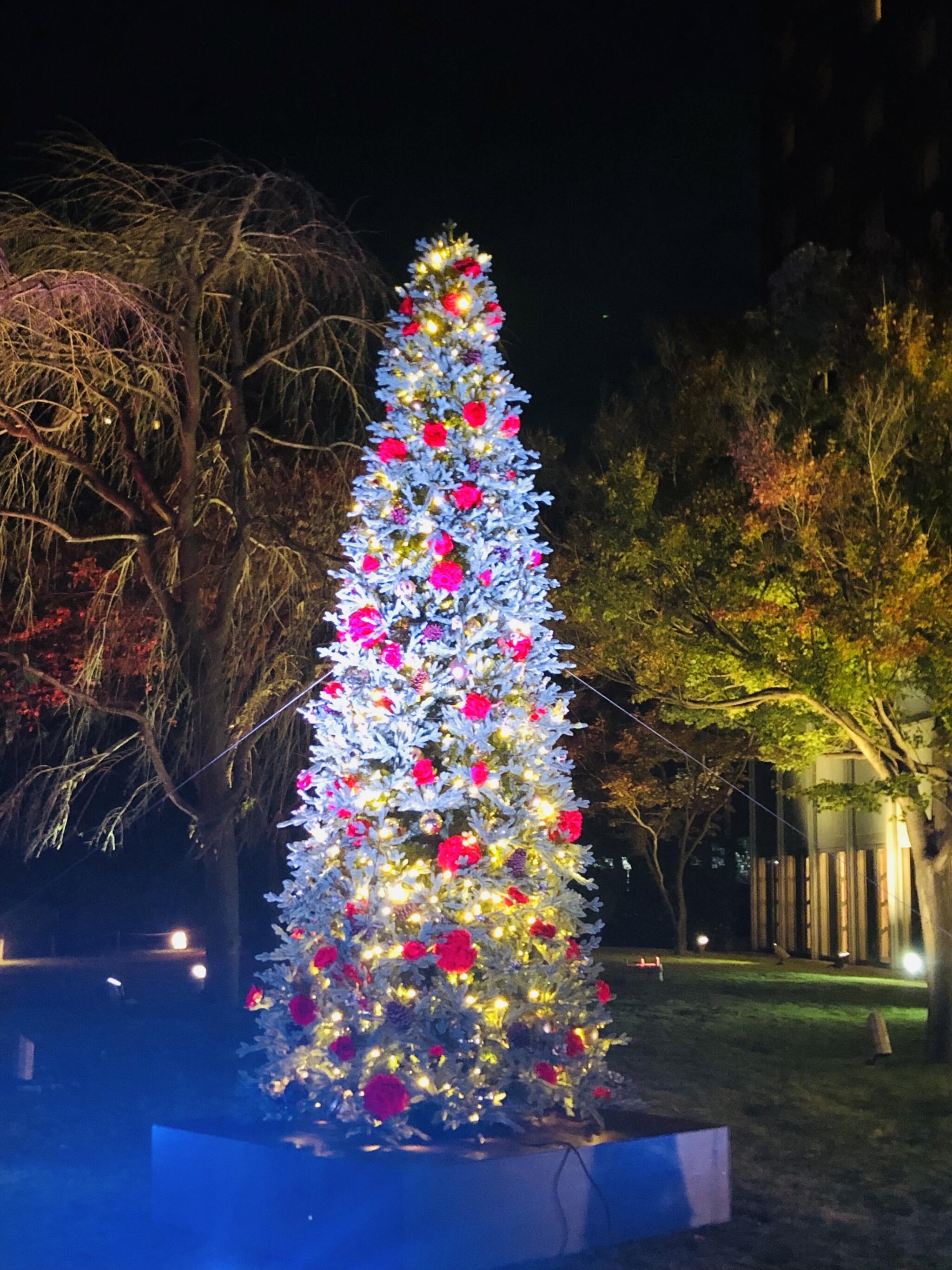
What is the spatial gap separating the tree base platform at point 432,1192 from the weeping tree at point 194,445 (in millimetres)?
6135

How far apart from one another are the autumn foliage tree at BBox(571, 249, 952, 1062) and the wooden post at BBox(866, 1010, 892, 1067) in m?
0.57

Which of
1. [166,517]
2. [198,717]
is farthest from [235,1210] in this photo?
[166,517]

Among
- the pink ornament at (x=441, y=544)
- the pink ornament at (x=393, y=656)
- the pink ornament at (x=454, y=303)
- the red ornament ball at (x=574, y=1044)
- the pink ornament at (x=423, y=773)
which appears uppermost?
the pink ornament at (x=454, y=303)

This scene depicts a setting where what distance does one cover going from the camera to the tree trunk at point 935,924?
13250 millimetres

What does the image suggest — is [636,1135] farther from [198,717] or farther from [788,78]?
[788,78]

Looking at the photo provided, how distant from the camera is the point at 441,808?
22.9 ft

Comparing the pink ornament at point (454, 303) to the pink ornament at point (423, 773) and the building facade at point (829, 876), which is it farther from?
the building facade at point (829, 876)

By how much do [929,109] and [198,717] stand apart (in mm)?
23677

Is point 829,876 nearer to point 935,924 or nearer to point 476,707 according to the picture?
point 935,924

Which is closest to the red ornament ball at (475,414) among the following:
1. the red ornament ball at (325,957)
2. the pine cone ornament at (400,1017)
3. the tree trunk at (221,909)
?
the red ornament ball at (325,957)

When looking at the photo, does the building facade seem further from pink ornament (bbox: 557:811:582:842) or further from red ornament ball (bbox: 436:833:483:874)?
red ornament ball (bbox: 436:833:483:874)

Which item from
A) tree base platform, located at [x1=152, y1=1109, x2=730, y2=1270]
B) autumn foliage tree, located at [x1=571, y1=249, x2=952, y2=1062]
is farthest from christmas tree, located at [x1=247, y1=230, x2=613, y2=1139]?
autumn foliage tree, located at [x1=571, y1=249, x2=952, y2=1062]

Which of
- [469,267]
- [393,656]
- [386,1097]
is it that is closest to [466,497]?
[393,656]

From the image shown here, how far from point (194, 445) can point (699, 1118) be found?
771 centimetres
